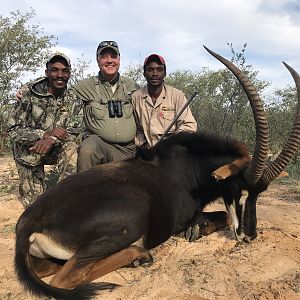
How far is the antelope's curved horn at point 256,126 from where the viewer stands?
3.63 metres

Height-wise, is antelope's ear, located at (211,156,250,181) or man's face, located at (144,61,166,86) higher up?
man's face, located at (144,61,166,86)

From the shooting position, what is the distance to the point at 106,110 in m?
5.65

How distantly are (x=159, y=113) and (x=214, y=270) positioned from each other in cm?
275

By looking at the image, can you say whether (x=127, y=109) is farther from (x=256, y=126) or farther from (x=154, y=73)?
(x=256, y=126)

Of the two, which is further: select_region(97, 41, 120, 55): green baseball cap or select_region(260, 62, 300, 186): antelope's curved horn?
select_region(97, 41, 120, 55): green baseball cap

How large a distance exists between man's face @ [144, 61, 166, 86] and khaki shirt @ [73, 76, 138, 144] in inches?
15.8

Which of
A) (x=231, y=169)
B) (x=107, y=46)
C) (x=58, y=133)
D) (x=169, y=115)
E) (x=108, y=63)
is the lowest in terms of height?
(x=231, y=169)

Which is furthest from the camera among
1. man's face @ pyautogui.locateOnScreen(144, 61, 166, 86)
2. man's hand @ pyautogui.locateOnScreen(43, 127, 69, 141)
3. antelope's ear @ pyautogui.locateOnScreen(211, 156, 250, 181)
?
man's face @ pyautogui.locateOnScreen(144, 61, 166, 86)

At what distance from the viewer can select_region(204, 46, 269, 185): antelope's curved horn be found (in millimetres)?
3627


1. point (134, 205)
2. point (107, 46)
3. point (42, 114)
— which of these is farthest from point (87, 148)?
point (134, 205)

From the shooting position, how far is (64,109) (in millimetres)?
5820

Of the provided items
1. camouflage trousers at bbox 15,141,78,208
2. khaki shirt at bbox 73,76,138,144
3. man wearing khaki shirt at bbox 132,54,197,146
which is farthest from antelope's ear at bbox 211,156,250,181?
camouflage trousers at bbox 15,141,78,208

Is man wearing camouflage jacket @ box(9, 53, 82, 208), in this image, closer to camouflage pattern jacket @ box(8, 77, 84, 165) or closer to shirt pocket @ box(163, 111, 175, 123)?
camouflage pattern jacket @ box(8, 77, 84, 165)

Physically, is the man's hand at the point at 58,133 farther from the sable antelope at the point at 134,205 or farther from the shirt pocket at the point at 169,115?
the sable antelope at the point at 134,205
